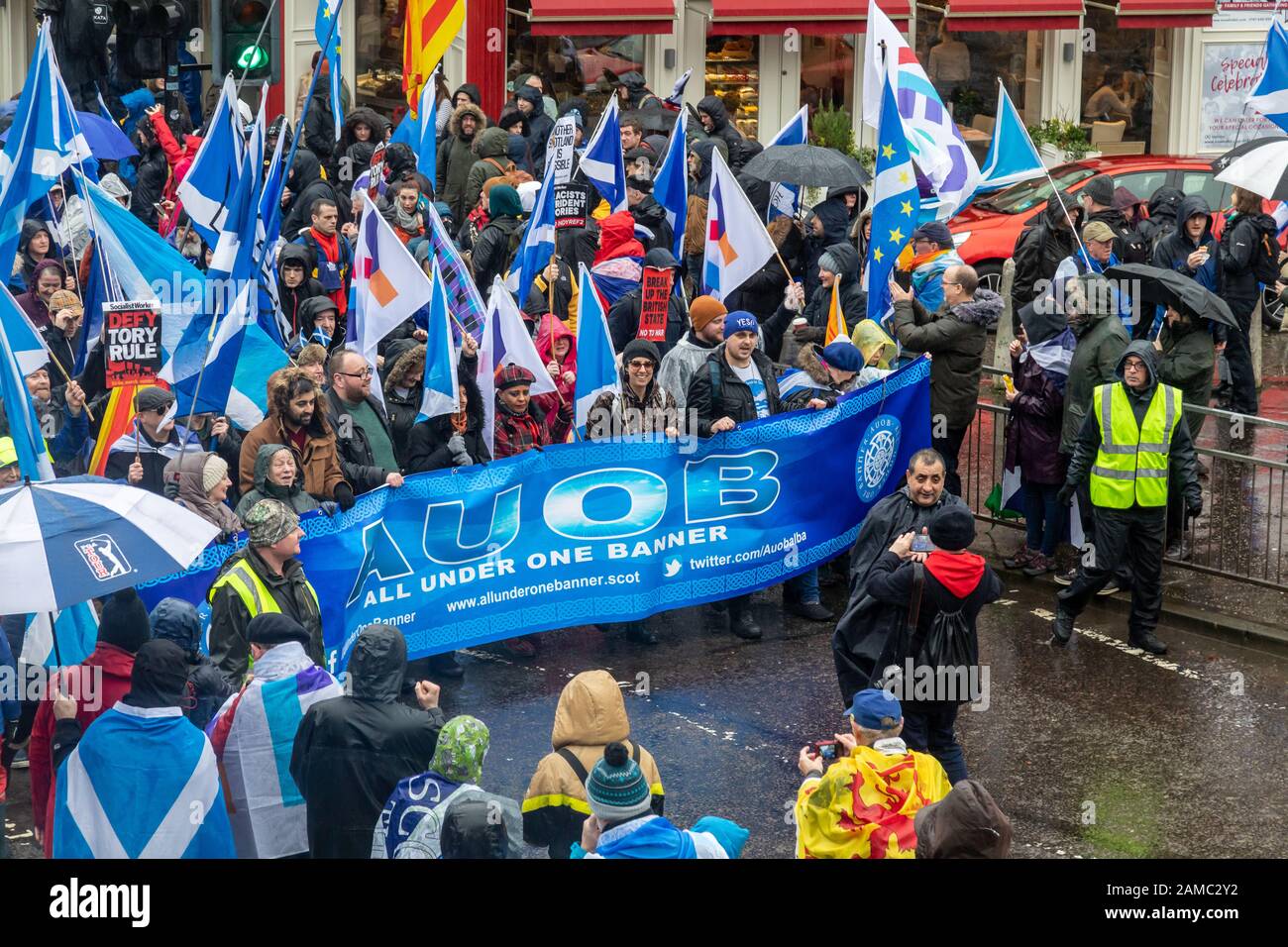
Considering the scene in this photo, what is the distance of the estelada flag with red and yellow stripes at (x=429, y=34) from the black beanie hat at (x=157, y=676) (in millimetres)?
11222

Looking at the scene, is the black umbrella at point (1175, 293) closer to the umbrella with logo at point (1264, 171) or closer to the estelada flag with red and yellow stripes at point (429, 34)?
the umbrella with logo at point (1264, 171)

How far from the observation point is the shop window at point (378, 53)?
90.0 ft

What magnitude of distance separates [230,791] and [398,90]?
69.5 ft

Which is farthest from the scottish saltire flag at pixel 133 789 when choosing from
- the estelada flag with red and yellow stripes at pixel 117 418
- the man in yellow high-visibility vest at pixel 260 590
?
the estelada flag with red and yellow stripes at pixel 117 418

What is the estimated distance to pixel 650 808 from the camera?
6.71 m

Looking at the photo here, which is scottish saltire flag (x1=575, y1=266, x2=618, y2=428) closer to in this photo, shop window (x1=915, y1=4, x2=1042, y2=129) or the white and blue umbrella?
the white and blue umbrella

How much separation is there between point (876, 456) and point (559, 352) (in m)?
2.07

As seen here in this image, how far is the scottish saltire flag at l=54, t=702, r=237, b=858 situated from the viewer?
6.82 meters

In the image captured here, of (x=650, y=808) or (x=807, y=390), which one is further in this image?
(x=807, y=390)

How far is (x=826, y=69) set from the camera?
27375 mm

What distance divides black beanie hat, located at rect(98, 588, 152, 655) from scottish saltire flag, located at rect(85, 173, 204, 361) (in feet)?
11.3

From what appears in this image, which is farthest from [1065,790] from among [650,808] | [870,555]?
[650,808]

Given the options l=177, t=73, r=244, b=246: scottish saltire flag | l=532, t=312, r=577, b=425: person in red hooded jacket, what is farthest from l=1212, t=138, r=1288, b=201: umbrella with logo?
l=177, t=73, r=244, b=246: scottish saltire flag

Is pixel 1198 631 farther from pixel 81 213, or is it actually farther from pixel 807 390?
pixel 81 213
